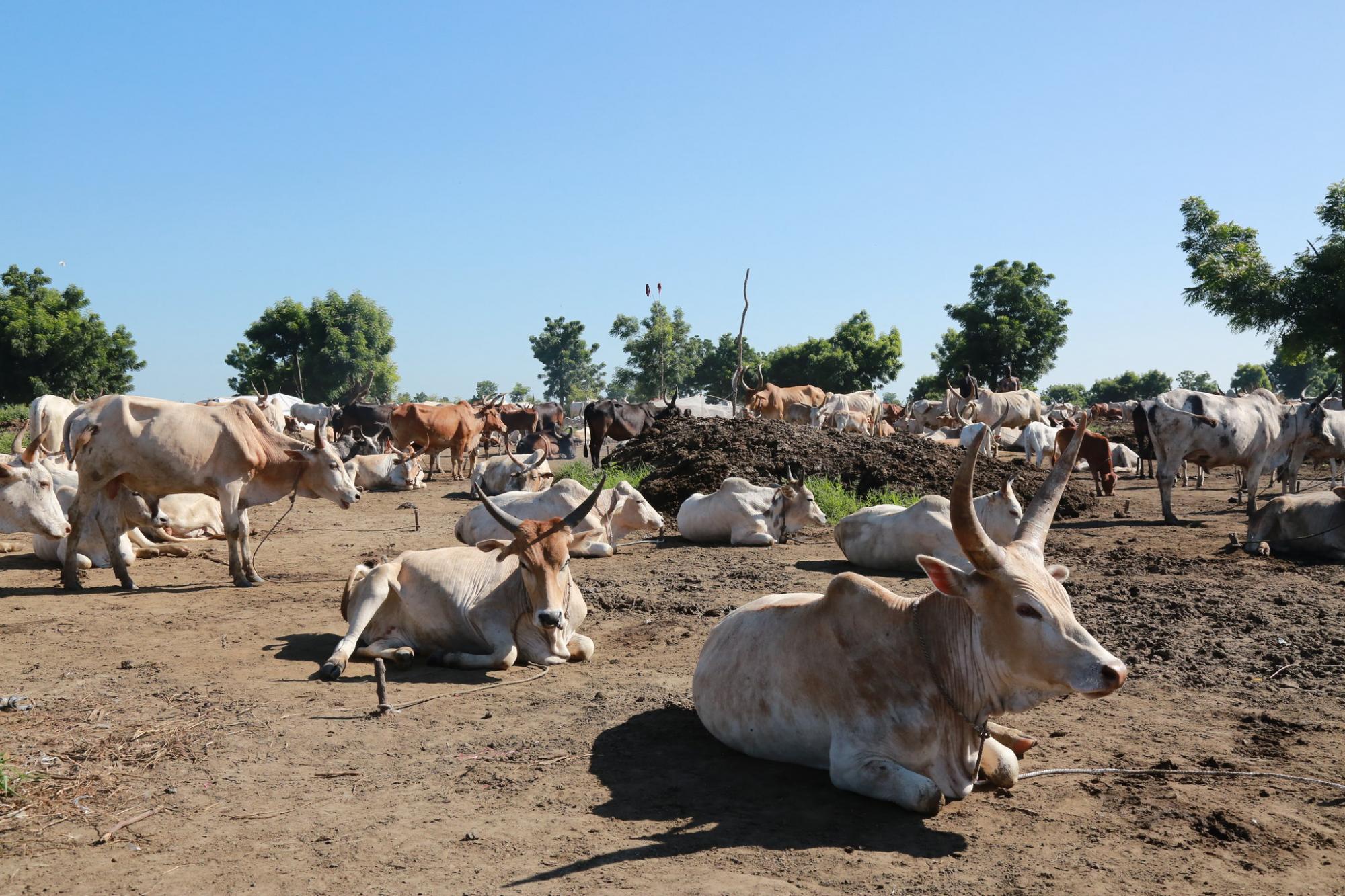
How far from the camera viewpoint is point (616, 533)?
571 inches

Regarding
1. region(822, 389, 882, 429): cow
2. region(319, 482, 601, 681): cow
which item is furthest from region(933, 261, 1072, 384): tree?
region(319, 482, 601, 681): cow

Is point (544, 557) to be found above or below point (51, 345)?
below

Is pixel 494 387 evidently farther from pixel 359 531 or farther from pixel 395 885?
pixel 395 885

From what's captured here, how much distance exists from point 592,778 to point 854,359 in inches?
2254

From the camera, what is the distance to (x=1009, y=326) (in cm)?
5203

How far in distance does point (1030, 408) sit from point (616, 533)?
22.2 metres

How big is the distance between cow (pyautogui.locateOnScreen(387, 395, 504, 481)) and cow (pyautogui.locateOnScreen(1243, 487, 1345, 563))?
58.5 ft

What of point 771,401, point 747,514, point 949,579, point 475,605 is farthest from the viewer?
point 771,401

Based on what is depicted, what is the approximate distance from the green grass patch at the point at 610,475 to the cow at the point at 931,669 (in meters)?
11.0

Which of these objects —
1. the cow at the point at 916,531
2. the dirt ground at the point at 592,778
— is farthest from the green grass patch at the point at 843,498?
the dirt ground at the point at 592,778

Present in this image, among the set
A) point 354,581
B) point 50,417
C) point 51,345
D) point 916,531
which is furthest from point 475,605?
point 51,345

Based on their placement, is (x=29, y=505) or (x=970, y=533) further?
(x=29, y=505)

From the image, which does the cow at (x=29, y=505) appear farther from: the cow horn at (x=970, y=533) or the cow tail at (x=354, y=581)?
the cow horn at (x=970, y=533)

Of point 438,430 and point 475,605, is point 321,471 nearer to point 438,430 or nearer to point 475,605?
point 475,605
